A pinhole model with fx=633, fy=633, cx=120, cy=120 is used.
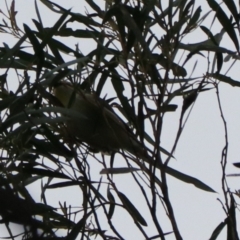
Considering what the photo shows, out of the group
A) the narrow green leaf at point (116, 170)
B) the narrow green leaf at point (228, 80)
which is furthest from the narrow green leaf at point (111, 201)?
the narrow green leaf at point (228, 80)

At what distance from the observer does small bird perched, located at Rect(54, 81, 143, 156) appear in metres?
1.00

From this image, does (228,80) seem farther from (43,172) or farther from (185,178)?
(43,172)

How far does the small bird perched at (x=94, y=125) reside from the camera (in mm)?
1002

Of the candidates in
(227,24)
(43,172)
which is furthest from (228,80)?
(43,172)

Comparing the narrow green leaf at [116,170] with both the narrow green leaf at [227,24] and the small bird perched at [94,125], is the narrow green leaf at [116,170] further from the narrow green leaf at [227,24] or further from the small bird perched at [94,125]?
the narrow green leaf at [227,24]

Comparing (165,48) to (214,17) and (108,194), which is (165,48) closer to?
(214,17)

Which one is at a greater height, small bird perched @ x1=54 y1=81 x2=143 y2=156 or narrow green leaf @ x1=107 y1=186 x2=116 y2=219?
small bird perched @ x1=54 y1=81 x2=143 y2=156

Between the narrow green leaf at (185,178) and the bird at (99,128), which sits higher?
the bird at (99,128)

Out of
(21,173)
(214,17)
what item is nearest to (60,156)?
(21,173)

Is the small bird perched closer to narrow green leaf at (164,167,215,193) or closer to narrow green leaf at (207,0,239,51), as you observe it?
narrow green leaf at (164,167,215,193)

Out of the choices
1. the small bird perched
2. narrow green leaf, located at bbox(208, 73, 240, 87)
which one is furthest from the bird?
narrow green leaf, located at bbox(208, 73, 240, 87)

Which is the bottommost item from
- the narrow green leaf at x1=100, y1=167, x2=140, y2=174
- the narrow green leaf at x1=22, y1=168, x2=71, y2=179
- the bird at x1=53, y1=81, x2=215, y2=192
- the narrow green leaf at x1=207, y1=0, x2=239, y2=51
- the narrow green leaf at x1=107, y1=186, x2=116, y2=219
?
the narrow green leaf at x1=107, y1=186, x2=116, y2=219

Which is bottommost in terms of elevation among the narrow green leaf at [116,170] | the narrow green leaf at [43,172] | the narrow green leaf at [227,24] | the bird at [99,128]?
the narrow green leaf at [116,170]

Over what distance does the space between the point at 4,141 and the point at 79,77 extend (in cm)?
15
